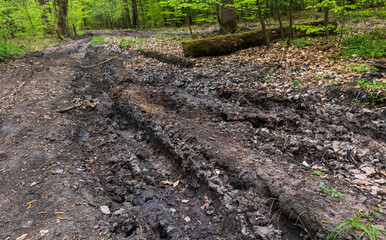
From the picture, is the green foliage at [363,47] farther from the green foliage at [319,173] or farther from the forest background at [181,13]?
the green foliage at [319,173]

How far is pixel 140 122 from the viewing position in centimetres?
509

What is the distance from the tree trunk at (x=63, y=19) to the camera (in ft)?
56.7

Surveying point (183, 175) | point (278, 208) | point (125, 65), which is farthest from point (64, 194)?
point (125, 65)

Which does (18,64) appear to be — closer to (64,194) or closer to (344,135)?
(64,194)

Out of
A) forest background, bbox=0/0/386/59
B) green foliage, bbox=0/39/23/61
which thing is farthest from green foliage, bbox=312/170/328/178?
green foliage, bbox=0/39/23/61

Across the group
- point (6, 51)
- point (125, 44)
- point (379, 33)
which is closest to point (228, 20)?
point (125, 44)

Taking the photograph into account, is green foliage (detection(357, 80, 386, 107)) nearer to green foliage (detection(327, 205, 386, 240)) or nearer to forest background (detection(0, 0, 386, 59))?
forest background (detection(0, 0, 386, 59))

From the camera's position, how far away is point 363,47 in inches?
242

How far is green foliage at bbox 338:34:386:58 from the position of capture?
577 centimetres

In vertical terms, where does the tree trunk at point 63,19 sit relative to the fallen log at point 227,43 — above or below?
above

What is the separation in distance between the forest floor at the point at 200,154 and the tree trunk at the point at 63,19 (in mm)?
12981

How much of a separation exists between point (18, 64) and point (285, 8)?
16.6 m

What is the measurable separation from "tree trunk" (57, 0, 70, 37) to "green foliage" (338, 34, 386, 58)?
19.4 metres

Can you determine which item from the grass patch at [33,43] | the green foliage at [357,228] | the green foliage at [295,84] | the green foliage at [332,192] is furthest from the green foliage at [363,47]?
the grass patch at [33,43]
